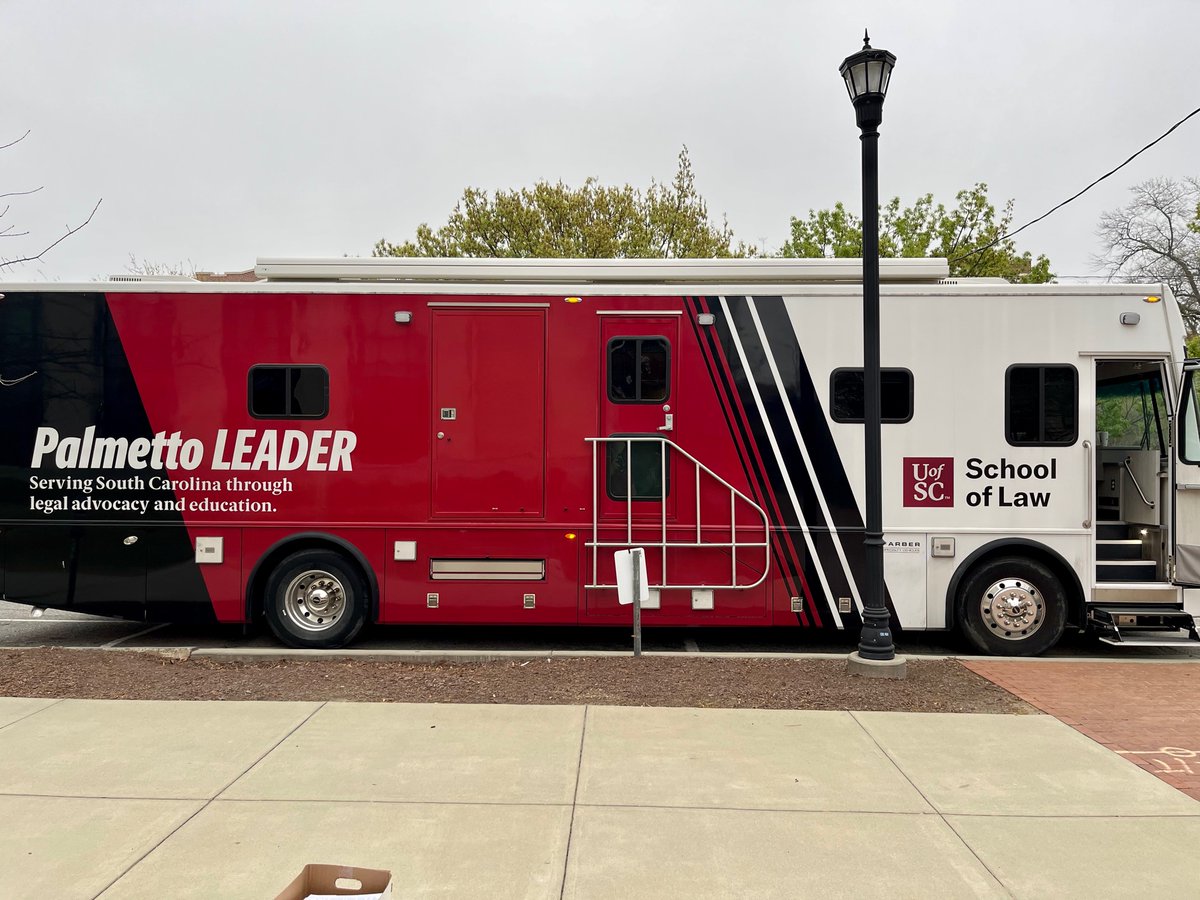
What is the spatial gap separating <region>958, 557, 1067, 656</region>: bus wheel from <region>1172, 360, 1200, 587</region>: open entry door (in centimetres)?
98

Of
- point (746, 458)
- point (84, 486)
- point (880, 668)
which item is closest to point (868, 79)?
point (746, 458)

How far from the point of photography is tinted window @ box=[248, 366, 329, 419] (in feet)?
23.3

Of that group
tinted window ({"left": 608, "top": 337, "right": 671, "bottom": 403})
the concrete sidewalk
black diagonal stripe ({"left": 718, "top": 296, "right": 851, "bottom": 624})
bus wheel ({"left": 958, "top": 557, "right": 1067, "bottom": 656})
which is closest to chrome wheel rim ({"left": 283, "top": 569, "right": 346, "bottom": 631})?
the concrete sidewalk

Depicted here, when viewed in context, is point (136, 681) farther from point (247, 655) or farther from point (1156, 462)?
point (1156, 462)

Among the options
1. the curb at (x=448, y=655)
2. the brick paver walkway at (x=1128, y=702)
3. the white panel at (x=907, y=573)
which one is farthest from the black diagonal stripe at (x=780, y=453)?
the brick paver walkway at (x=1128, y=702)

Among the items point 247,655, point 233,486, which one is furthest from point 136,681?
point 233,486

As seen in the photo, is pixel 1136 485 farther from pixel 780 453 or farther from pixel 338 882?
pixel 338 882

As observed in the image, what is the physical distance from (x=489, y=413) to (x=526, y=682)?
228 cm

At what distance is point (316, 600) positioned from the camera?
7199 millimetres

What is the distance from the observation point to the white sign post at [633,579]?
642 cm

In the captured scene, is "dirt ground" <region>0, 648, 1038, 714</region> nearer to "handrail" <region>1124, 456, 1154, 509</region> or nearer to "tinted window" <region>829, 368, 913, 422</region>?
"tinted window" <region>829, 368, 913, 422</region>

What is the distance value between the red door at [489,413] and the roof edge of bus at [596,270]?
388 millimetres

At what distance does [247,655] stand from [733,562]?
156 inches

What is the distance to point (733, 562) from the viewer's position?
700 centimetres
